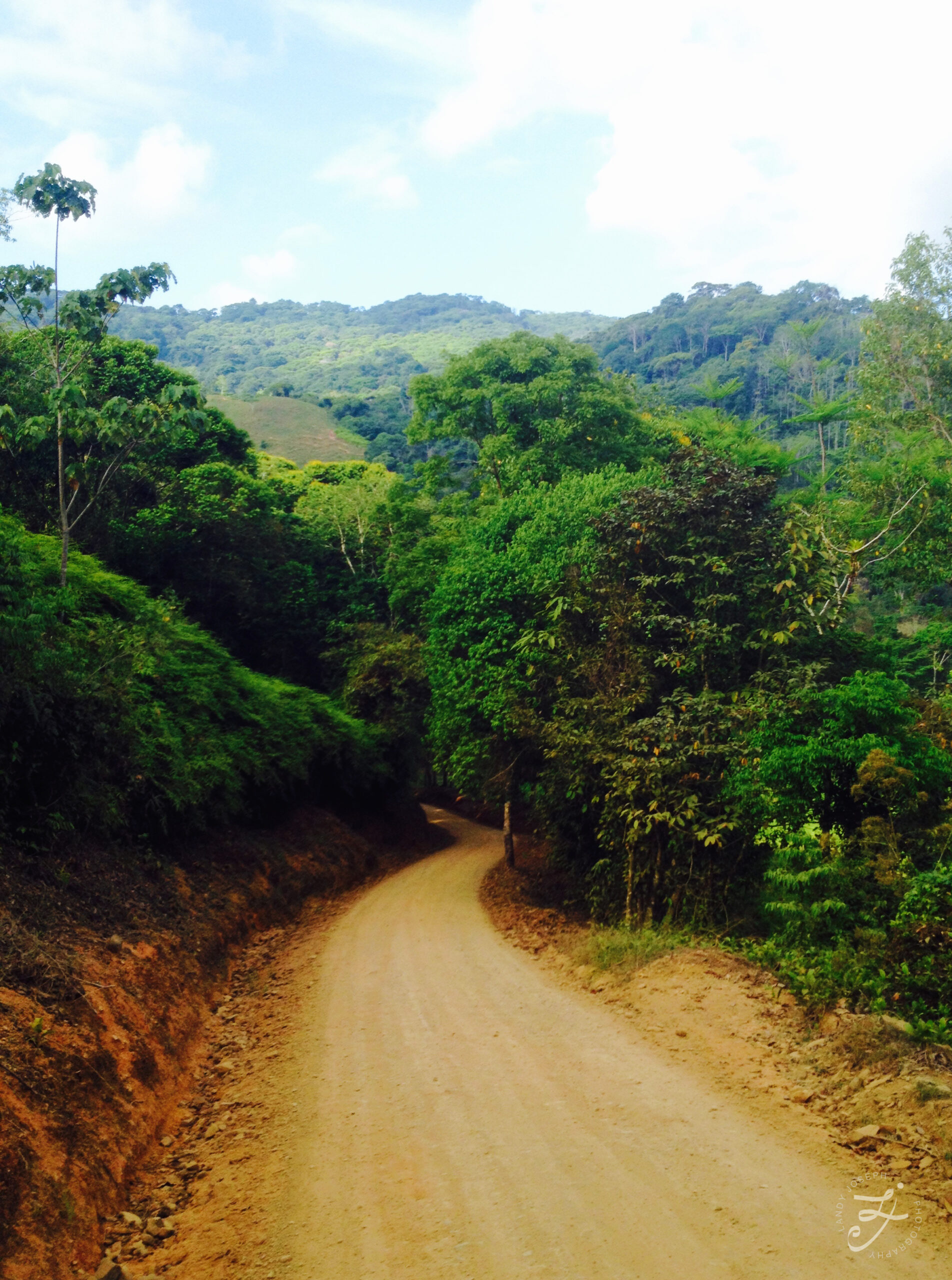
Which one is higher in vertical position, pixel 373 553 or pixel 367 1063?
pixel 373 553

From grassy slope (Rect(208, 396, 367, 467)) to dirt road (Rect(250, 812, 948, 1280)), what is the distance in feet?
231

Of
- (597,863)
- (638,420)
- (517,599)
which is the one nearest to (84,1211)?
(597,863)

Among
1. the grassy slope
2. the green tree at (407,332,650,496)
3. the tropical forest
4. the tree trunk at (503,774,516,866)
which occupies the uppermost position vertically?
the grassy slope

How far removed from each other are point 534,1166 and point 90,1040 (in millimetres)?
4052

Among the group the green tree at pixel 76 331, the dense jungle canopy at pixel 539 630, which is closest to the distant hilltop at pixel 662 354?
the dense jungle canopy at pixel 539 630

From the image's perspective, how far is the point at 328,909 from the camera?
18531 mm

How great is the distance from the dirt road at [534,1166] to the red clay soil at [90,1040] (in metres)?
1.29

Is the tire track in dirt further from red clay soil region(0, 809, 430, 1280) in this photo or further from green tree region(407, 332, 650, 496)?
green tree region(407, 332, 650, 496)

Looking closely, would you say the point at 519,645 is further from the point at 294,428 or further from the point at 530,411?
the point at 294,428

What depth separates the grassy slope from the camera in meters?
83.1

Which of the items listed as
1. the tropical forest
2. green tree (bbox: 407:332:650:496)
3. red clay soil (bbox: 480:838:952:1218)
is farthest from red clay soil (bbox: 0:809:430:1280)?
green tree (bbox: 407:332:650:496)

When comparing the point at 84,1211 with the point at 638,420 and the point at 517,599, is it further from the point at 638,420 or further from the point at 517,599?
the point at 638,420

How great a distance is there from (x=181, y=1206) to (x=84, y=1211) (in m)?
0.75

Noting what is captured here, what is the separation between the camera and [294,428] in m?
90.4
